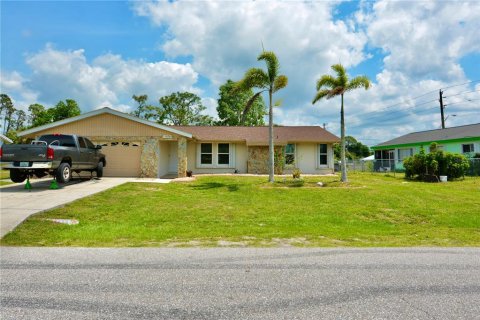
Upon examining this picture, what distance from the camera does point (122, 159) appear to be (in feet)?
63.9

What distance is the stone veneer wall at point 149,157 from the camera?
19.3 meters

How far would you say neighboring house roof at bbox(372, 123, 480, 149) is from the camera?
2912cm

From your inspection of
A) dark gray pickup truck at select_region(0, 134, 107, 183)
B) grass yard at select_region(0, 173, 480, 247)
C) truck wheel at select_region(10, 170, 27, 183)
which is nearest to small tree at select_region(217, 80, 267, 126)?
grass yard at select_region(0, 173, 480, 247)

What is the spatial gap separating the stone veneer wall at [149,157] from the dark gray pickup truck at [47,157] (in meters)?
4.19

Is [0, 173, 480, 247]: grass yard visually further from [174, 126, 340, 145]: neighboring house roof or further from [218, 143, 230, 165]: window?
[218, 143, 230, 165]: window

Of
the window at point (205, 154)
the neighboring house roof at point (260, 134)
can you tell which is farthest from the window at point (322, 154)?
the window at point (205, 154)

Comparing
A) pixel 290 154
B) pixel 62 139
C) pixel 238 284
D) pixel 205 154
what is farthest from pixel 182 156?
pixel 238 284

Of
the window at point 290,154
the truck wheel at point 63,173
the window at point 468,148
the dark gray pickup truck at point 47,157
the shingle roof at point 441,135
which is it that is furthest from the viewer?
the shingle roof at point 441,135

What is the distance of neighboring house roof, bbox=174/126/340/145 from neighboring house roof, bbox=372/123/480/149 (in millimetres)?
12986

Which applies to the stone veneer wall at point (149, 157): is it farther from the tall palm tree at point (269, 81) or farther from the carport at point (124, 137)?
the tall palm tree at point (269, 81)

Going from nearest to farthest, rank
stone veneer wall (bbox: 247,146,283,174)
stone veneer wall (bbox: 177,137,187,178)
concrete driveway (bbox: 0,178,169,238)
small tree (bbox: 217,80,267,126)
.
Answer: concrete driveway (bbox: 0,178,169,238) < stone veneer wall (bbox: 177,137,187,178) < stone veneer wall (bbox: 247,146,283,174) < small tree (bbox: 217,80,267,126)

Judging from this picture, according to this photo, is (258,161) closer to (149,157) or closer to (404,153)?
(149,157)

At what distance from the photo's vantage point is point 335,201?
41.4ft

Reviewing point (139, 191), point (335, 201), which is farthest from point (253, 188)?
point (139, 191)
